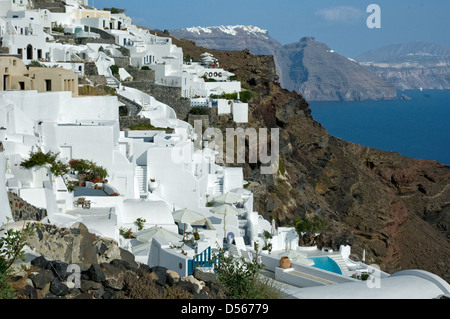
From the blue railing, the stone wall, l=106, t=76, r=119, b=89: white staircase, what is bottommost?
the blue railing

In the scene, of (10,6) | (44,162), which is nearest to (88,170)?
(44,162)

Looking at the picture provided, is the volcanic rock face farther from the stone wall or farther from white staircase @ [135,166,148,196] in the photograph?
the stone wall

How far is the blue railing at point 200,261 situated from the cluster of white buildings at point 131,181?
0.09ft

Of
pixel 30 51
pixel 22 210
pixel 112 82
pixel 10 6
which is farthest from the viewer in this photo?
pixel 10 6

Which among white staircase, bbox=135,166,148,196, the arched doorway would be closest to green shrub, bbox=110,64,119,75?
the arched doorway

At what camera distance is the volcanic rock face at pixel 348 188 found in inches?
1709

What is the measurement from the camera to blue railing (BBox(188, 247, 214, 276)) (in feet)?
48.2

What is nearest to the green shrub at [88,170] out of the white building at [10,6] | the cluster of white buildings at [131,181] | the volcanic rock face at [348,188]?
the cluster of white buildings at [131,181]

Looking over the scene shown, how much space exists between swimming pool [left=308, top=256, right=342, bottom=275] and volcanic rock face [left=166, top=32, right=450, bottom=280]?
15506 millimetres

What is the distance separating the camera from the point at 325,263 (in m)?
20.4

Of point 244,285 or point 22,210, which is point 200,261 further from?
point 244,285

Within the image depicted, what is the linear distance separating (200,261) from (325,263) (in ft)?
20.7

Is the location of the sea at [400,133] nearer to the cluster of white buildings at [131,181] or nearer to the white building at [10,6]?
the white building at [10,6]
